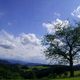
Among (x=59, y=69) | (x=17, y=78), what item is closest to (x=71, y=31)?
(x=59, y=69)

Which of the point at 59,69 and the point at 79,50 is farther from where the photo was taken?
the point at 79,50

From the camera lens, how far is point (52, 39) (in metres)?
67.6

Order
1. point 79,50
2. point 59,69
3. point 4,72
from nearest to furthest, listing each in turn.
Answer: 1. point 4,72
2. point 59,69
3. point 79,50

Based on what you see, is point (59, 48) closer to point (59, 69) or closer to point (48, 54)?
point (48, 54)

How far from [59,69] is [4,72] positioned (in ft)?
125

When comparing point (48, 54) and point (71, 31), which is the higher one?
point (71, 31)

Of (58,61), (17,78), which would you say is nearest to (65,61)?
(58,61)

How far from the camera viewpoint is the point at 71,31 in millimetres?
66688

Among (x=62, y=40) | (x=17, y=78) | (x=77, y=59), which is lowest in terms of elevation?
(x=17, y=78)

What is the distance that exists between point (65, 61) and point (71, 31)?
8302 millimetres

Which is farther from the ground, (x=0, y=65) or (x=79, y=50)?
(x=79, y=50)

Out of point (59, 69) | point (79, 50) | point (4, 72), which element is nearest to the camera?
point (4, 72)

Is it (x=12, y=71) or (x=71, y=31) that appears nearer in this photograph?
(x=12, y=71)

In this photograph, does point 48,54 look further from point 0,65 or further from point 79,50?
point 0,65
